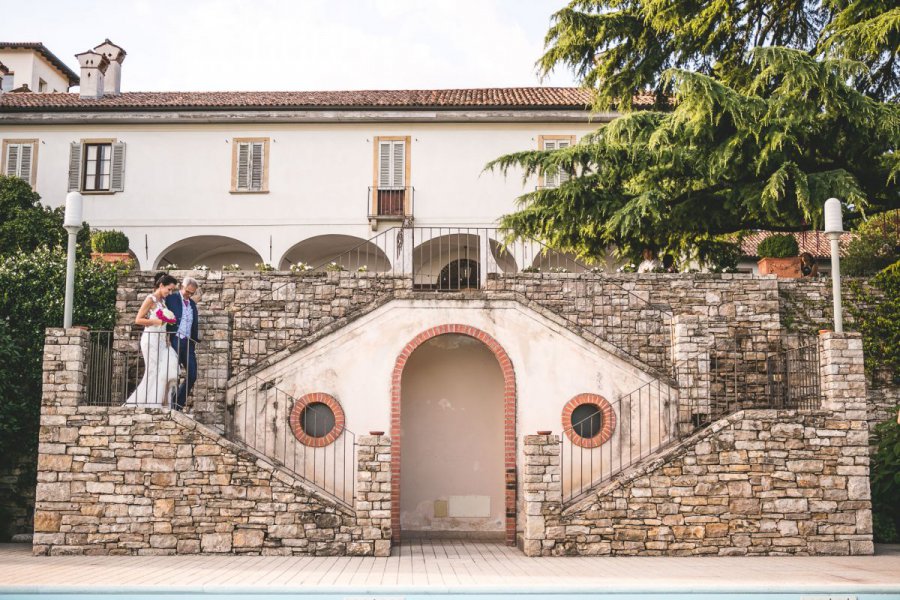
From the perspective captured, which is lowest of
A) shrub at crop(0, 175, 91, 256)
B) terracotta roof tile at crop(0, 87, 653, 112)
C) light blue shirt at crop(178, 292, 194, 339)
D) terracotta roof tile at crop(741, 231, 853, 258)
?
light blue shirt at crop(178, 292, 194, 339)

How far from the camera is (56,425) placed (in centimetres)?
1259

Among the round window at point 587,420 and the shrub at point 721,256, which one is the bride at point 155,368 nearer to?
the round window at point 587,420

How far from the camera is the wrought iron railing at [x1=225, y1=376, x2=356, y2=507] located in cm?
1421

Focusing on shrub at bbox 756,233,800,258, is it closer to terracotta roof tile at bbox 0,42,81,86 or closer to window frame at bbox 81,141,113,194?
window frame at bbox 81,141,113,194

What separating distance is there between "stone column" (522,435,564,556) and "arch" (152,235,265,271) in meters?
13.5

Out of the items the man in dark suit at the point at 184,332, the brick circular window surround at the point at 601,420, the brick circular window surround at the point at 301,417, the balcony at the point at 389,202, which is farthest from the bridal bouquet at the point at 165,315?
the balcony at the point at 389,202

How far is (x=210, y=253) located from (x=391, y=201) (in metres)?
5.79

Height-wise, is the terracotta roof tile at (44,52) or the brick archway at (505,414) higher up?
→ the terracotta roof tile at (44,52)

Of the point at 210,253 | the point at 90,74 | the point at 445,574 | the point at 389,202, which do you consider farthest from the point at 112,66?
the point at 445,574

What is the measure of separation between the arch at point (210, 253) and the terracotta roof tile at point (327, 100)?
3.57m

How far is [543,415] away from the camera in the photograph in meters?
14.4

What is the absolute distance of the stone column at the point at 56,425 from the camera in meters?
12.4

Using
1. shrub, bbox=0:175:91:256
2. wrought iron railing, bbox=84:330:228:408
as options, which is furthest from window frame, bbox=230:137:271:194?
wrought iron railing, bbox=84:330:228:408

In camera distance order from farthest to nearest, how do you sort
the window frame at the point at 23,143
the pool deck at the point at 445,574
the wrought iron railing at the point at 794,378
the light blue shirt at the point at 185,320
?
the window frame at the point at 23,143 < the wrought iron railing at the point at 794,378 < the light blue shirt at the point at 185,320 < the pool deck at the point at 445,574
